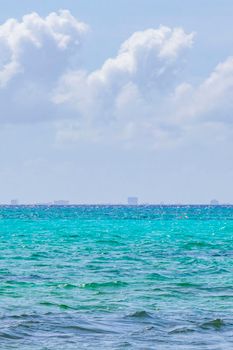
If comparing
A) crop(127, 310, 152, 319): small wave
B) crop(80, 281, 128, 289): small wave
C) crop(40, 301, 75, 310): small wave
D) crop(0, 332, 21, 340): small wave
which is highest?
crop(80, 281, 128, 289): small wave

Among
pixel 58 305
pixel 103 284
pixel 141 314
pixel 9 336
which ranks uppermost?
pixel 103 284

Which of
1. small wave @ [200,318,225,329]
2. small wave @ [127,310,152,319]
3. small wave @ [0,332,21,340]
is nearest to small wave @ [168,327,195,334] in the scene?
small wave @ [200,318,225,329]

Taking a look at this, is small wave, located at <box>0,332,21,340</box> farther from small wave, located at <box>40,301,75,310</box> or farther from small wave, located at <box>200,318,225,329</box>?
small wave, located at <box>200,318,225,329</box>

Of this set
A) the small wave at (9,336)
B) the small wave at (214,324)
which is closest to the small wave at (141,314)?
the small wave at (214,324)

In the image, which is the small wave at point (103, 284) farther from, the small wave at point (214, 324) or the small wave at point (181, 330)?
the small wave at point (181, 330)

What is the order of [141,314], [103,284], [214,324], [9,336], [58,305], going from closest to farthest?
[9,336]
[214,324]
[141,314]
[58,305]
[103,284]

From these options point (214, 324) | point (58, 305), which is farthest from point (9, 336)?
point (214, 324)

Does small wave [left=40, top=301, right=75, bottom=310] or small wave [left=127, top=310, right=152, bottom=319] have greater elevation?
small wave [left=40, top=301, right=75, bottom=310]

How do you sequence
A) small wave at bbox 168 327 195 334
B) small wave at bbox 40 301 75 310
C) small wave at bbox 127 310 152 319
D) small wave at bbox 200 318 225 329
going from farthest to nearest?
1. small wave at bbox 40 301 75 310
2. small wave at bbox 127 310 152 319
3. small wave at bbox 200 318 225 329
4. small wave at bbox 168 327 195 334

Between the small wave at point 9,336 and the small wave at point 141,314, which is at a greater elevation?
the small wave at point 141,314

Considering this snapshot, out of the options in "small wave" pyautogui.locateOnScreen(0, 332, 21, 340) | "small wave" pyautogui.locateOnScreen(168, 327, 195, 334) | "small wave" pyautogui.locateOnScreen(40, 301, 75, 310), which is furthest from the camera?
"small wave" pyautogui.locateOnScreen(40, 301, 75, 310)

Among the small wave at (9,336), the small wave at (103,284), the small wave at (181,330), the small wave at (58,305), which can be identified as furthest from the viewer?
the small wave at (103,284)

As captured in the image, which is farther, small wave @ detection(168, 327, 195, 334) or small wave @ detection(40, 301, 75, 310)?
small wave @ detection(40, 301, 75, 310)

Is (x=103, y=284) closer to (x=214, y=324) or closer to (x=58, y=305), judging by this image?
Result: (x=58, y=305)
